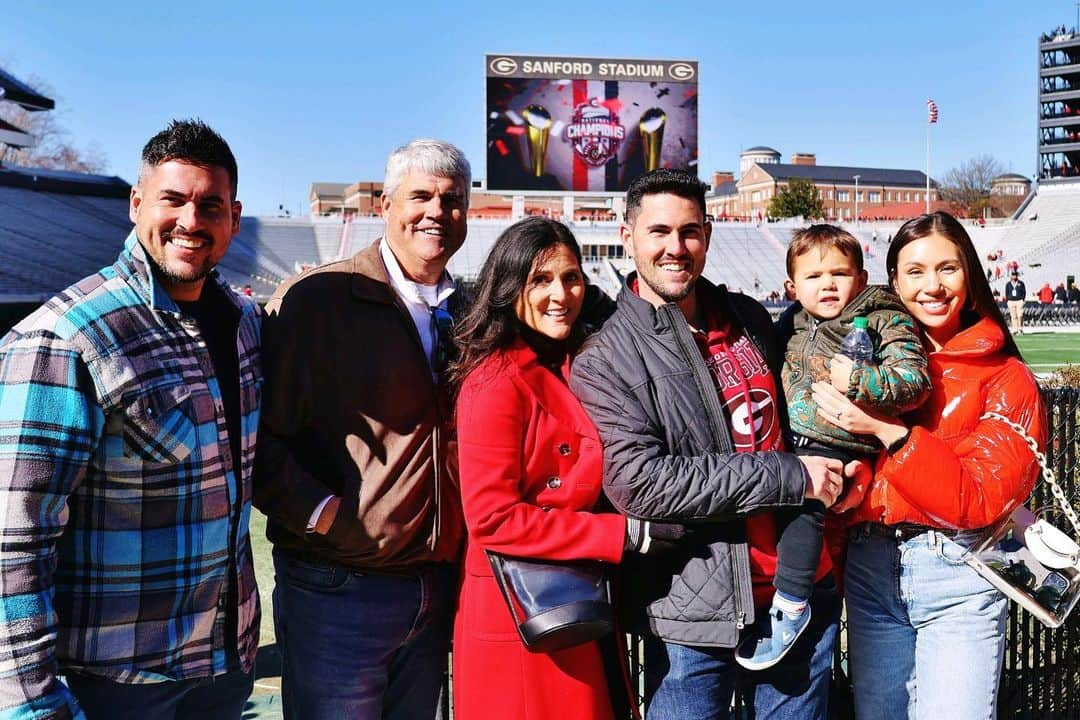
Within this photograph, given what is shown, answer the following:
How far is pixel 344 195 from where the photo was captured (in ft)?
399

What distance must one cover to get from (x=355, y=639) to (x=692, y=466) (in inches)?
49.8

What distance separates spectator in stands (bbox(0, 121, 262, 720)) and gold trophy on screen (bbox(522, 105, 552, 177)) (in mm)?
41736

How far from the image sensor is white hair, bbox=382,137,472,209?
3.04 m

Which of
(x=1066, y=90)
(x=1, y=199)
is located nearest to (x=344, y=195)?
(x=1, y=199)

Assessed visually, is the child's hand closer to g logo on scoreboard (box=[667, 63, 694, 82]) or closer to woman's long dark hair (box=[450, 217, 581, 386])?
woman's long dark hair (box=[450, 217, 581, 386])

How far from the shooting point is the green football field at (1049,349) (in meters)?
18.1

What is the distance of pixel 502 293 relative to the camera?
2.83 metres

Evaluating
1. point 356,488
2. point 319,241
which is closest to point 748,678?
point 356,488

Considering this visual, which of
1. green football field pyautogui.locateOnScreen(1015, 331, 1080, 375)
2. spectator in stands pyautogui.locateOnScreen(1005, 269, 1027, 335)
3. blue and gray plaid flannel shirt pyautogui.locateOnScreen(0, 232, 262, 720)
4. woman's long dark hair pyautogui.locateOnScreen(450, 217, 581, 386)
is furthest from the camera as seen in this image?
spectator in stands pyautogui.locateOnScreen(1005, 269, 1027, 335)

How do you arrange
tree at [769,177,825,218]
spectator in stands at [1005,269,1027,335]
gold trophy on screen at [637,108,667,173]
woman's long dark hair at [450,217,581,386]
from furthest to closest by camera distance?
tree at [769,177,825,218] < gold trophy on screen at [637,108,667,173] < spectator in stands at [1005,269,1027,335] < woman's long dark hair at [450,217,581,386]

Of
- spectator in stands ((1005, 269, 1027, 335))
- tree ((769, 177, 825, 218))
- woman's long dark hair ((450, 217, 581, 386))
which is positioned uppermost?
tree ((769, 177, 825, 218))

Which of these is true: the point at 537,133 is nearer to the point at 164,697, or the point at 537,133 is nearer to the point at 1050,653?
the point at 1050,653

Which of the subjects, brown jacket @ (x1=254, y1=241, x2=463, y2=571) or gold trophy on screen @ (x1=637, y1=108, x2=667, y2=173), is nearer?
brown jacket @ (x1=254, y1=241, x2=463, y2=571)

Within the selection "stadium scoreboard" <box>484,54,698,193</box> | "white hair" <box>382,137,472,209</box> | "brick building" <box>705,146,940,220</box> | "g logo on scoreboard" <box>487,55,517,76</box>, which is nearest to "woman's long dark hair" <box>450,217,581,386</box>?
"white hair" <box>382,137,472,209</box>
